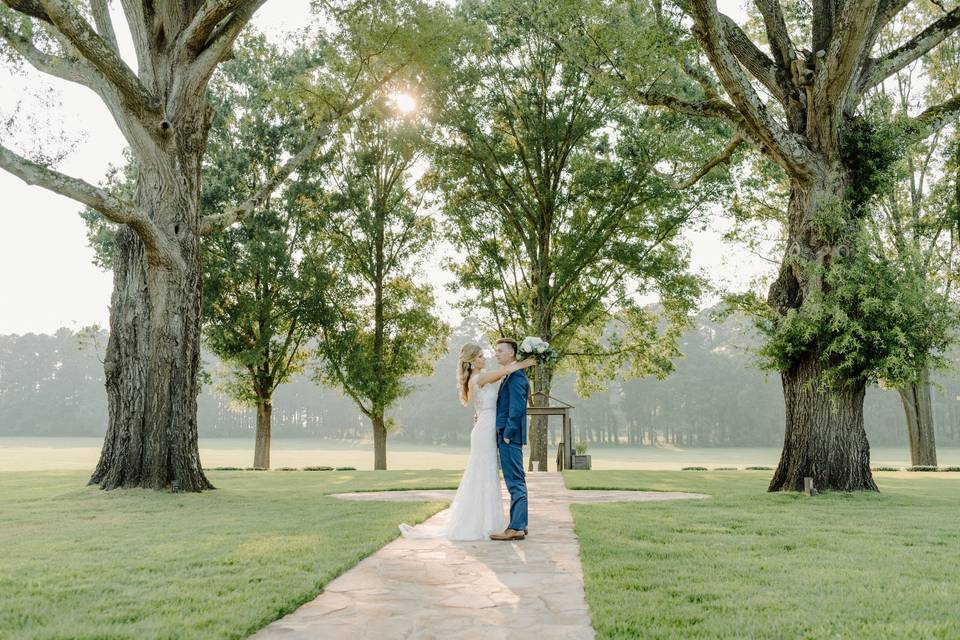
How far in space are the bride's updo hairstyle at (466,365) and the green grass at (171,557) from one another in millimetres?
1636

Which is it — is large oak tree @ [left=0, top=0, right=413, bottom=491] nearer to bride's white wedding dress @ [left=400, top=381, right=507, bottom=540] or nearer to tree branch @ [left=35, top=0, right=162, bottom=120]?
tree branch @ [left=35, top=0, right=162, bottom=120]

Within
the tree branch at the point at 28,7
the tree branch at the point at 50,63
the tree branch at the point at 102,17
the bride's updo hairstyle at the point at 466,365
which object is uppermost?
the tree branch at the point at 102,17

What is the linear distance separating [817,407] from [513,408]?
7.49 m

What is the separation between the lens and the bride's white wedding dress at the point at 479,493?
24.5 feet

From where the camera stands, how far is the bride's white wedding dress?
746cm

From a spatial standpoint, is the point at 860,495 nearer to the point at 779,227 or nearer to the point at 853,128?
the point at 853,128

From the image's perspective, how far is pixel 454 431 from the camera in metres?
81.0

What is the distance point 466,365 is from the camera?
809 centimetres

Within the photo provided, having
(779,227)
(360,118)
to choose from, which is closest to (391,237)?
(360,118)

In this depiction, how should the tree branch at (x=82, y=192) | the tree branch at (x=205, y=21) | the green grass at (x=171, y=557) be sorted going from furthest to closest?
the tree branch at (x=205, y=21) < the tree branch at (x=82, y=192) < the green grass at (x=171, y=557)

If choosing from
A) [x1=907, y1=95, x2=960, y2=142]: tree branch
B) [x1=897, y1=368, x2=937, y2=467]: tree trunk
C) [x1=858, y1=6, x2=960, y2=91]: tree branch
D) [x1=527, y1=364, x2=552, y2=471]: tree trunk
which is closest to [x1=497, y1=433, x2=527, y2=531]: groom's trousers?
[x1=858, y1=6, x2=960, y2=91]: tree branch

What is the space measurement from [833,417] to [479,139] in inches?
525

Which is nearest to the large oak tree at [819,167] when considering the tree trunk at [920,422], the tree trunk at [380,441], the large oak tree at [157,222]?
the large oak tree at [157,222]

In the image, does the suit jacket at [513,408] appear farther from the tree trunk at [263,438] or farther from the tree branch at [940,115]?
the tree trunk at [263,438]
